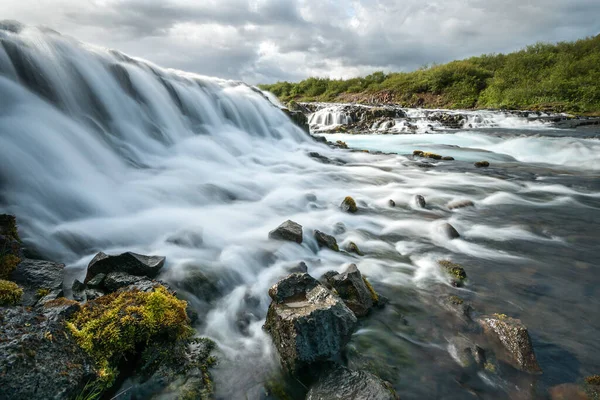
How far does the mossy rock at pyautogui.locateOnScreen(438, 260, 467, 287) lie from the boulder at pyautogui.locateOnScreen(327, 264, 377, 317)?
1492 mm

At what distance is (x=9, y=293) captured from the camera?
8.32 feet

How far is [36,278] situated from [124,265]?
75cm

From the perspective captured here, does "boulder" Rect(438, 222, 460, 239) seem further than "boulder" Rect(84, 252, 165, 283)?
Yes

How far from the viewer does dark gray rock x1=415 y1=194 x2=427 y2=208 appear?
24.5ft

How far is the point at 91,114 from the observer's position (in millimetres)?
7605

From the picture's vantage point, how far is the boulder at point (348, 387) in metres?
2.24

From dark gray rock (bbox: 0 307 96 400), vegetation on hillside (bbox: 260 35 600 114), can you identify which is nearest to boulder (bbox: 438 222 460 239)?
dark gray rock (bbox: 0 307 96 400)

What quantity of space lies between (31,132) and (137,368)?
5445 mm

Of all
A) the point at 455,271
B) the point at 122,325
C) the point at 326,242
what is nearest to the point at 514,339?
the point at 455,271

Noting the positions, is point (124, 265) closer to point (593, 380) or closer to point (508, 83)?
point (593, 380)

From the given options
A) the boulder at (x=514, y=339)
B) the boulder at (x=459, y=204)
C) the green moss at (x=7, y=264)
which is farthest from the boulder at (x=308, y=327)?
the boulder at (x=459, y=204)

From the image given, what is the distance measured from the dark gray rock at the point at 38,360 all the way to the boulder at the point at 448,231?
5.51 metres

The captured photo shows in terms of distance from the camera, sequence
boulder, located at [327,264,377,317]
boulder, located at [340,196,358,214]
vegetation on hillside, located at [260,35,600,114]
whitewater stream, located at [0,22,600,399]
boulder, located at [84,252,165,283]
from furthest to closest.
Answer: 1. vegetation on hillside, located at [260,35,600,114]
2. boulder, located at [340,196,358,214]
3. boulder, located at [327,264,377,317]
4. boulder, located at [84,252,165,283]
5. whitewater stream, located at [0,22,600,399]

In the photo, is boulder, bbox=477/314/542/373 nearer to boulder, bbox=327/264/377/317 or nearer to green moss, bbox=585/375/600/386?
green moss, bbox=585/375/600/386
